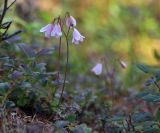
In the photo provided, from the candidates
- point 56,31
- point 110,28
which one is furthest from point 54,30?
point 110,28

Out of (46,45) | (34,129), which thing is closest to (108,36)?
(46,45)

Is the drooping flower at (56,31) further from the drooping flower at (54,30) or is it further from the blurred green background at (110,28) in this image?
the blurred green background at (110,28)

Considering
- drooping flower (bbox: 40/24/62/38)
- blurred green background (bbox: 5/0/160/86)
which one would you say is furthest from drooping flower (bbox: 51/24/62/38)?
blurred green background (bbox: 5/0/160/86)

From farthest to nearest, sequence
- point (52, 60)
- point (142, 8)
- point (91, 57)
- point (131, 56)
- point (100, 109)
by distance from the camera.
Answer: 1. point (142, 8)
2. point (91, 57)
3. point (131, 56)
4. point (52, 60)
5. point (100, 109)

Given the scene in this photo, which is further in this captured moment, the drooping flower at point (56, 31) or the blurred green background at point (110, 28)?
the blurred green background at point (110, 28)

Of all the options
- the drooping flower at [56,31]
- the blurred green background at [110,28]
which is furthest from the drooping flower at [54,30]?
the blurred green background at [110,28]

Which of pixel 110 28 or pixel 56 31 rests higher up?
pixel 110 28

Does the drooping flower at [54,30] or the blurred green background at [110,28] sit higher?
the blurred green background at [110,28]

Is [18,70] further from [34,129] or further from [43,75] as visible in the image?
[34,129]

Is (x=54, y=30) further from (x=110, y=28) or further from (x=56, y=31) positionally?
(x=110, y=28)
